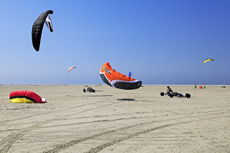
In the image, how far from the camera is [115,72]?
16.8 meters

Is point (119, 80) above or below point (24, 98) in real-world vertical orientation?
above

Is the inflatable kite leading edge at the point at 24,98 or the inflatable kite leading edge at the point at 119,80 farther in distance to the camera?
the inflatable kite leading edge at the point at 119,80

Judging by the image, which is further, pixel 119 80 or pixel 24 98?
pixel 119 80

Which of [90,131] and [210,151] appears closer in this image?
[210,151]

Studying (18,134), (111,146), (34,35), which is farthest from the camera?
(34,35)

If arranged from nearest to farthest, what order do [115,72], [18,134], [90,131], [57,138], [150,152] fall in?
[150,152] → [57,138] → [18,134] → [90,131] → [115,72]

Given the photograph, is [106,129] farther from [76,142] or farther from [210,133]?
[210,133]

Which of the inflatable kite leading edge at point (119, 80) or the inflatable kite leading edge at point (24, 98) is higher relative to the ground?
the inflatable kite leading edge at point (119, 80)

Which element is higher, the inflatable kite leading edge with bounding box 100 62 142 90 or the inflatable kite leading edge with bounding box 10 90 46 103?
the inflatable kite leading edge with bounding box 100 62 142 90

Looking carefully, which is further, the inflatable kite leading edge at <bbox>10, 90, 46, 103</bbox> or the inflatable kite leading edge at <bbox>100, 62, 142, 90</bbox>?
the inflatable kite leading edge at <bbox>100, 62, 142, 90</bbox>

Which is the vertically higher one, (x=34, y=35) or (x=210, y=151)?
(x=34, y=35)

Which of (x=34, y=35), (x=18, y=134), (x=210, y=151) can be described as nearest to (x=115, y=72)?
(x=34, y=35)

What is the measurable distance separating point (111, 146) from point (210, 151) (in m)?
2.38

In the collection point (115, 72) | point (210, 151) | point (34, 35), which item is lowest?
point (210, 151)
